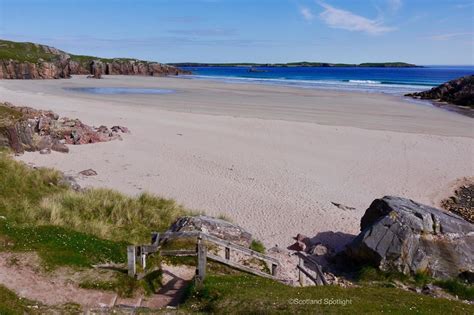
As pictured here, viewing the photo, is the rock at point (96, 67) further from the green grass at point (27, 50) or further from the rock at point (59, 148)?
the rock at point (59, 148)

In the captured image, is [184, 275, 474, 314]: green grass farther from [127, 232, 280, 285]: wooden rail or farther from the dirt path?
the dirt path

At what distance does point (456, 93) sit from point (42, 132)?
188 feet

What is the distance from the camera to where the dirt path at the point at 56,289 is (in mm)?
9648

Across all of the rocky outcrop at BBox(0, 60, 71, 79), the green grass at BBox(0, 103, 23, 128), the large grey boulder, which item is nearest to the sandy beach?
the green grass at BBox(0, 103, 23, 128)

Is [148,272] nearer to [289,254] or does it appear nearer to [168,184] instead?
[289,254]

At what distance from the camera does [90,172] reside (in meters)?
21.4

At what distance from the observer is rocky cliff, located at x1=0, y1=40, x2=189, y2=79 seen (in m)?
90.8

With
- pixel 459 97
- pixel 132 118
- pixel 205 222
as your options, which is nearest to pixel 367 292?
pixel 205 222

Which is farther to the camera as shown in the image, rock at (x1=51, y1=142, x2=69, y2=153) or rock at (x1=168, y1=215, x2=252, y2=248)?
rock at (x1=51, y1=142, x2=69, y2=153)

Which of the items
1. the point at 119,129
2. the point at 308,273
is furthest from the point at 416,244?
the point at 119,129

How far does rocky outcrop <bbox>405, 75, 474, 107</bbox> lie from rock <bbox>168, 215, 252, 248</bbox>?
55300 mm

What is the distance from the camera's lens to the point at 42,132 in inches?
1021

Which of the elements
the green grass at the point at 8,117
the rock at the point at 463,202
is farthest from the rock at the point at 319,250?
the green grass at the point at 8,117

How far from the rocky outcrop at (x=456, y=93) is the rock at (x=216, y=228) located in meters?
55.3
